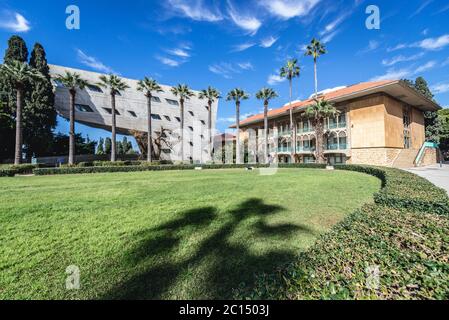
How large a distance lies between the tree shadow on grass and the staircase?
3239 centimetres

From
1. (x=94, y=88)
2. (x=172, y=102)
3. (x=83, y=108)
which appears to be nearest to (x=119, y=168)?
(x=83, y=108)

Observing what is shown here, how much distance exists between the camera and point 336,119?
115ft

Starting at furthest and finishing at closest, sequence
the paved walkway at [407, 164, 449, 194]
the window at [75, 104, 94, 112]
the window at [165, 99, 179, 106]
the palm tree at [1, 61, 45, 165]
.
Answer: the window at [165, 99, 179, 106] → the window at [75, 104, 94, 112] → the palm tree at [1, 61, 45, 165] → the paved walkway at [407, 164, 449, 194]

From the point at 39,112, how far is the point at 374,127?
51950 millimetres

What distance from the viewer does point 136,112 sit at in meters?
47.8

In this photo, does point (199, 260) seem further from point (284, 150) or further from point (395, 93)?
point (284, 150)

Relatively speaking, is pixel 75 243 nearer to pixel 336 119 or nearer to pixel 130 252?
pixel 130 252

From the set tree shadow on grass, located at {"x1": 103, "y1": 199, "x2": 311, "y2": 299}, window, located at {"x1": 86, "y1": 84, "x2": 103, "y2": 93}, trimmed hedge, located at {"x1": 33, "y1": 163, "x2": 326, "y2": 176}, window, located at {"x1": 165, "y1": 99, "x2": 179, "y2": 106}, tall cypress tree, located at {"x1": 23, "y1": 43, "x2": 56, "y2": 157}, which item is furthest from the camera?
window, located at {"x1": 165, "y1": 99, "x2": 179, "y2": 106}

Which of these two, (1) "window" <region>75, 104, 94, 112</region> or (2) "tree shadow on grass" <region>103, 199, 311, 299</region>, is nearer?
(2) "tree shadow on grass" <region>103, 199, 311, 299</region>

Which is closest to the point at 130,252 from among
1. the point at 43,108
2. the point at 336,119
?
the point at 336,119

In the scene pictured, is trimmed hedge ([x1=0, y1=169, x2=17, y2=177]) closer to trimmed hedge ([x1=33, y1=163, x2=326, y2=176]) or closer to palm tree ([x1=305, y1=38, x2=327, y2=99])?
trimmed hedge ([x1=33, y1=163, x2=326, y2=176])

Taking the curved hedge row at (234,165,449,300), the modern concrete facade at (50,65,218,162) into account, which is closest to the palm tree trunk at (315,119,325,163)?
the modern concrete facade at (50,65,218,162)

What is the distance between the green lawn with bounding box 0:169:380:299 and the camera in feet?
12.3

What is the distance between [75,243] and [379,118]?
36.0 metres
